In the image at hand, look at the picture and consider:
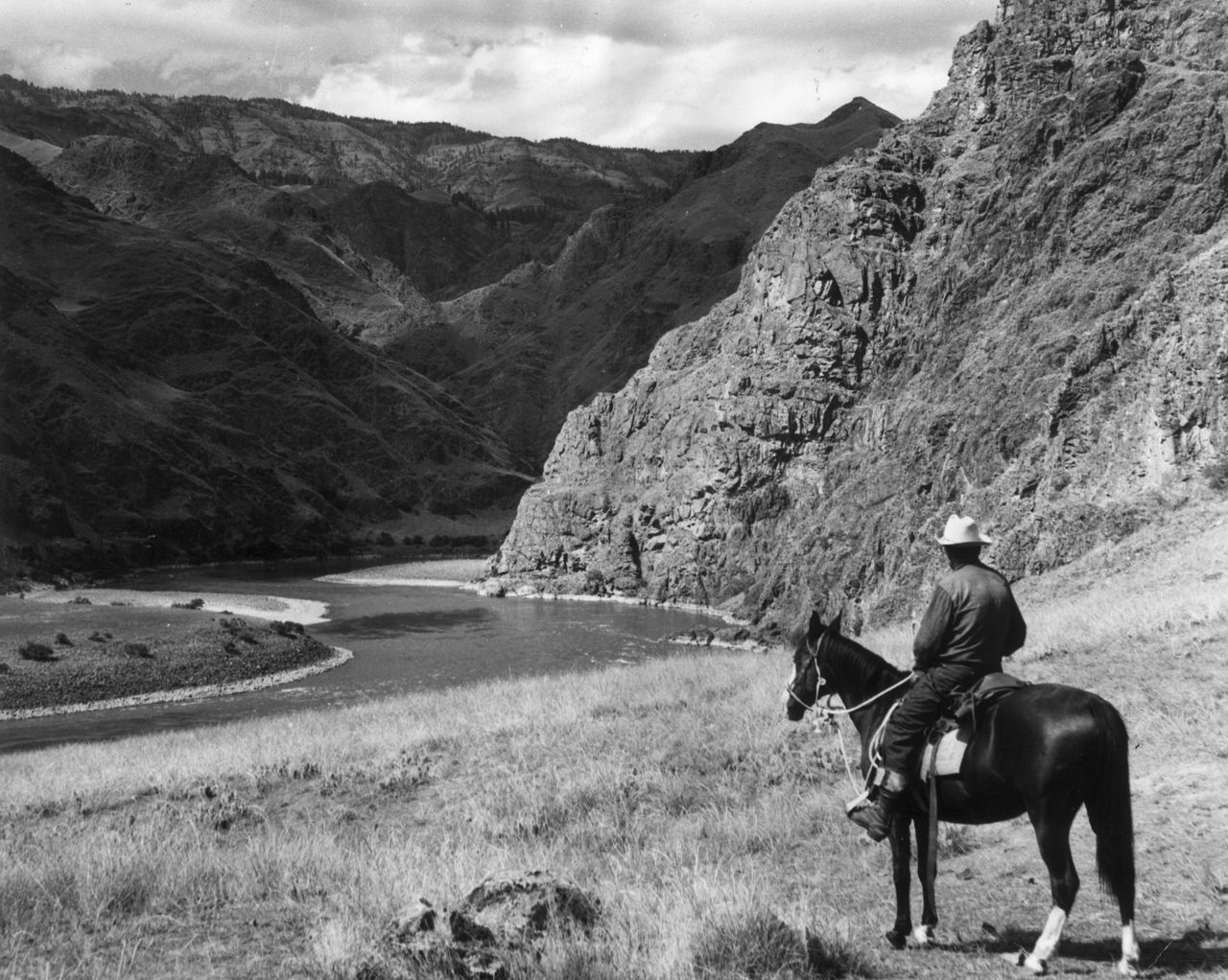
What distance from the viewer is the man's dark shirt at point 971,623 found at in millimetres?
9078

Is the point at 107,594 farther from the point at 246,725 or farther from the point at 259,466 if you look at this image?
the point at 259,466

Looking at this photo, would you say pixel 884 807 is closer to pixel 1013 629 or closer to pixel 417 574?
pixel 1013 629

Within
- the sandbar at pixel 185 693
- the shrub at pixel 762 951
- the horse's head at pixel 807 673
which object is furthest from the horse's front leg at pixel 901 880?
the sandbar at pixel 185 693

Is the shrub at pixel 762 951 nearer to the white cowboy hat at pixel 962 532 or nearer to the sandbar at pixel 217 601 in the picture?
the white cowboy hat at pixel 962 532

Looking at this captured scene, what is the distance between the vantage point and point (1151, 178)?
225 feet

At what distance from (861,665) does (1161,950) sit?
10.6 feet

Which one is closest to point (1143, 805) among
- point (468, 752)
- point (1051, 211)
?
point (468, 752)

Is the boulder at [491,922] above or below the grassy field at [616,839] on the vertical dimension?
above

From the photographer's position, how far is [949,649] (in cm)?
920

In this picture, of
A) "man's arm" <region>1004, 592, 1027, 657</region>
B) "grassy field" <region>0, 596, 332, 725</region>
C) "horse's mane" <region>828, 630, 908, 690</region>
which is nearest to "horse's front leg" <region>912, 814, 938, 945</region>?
"horse's mane" <region>828, 630, 908, 690</region>

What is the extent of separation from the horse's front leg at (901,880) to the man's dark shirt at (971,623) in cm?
152

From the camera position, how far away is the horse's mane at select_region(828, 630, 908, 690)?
33.0 ft

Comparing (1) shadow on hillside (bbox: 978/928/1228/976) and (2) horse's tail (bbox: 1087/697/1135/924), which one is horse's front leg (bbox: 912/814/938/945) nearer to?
→ (1) shadow on hillside (bbox: 978/928/1228/976)

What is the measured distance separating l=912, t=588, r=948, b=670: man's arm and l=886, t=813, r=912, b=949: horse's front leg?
147 cm
